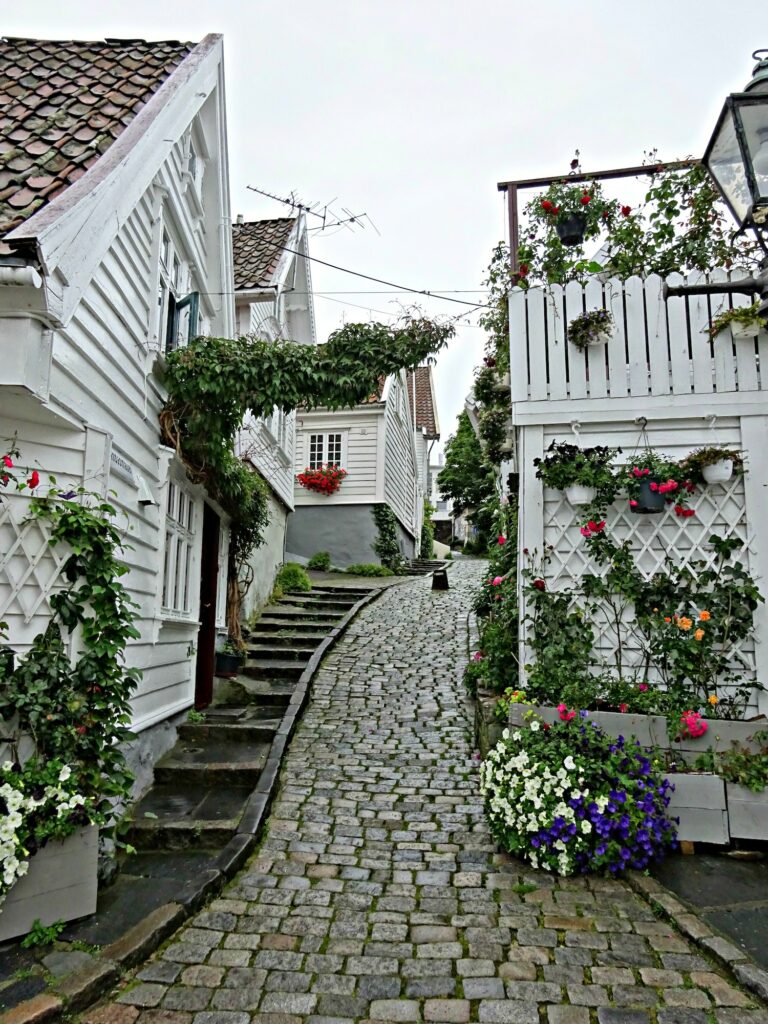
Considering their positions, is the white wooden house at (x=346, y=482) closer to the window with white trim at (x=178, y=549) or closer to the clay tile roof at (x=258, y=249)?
the clay tile roof at (x=258, y=249)

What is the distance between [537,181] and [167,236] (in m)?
4.06

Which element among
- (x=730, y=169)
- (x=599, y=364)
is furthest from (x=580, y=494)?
(x=730, y=169)

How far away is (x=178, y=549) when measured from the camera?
739 centimetres

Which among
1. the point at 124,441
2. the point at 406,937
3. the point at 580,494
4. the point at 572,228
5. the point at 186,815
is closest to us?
the point at 406,937

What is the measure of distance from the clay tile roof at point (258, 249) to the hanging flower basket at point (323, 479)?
6572 mm

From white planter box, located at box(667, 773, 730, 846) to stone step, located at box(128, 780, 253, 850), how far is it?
321cm

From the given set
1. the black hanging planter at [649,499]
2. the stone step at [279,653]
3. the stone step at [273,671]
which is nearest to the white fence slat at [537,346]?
the black hanging planter at [649,499]

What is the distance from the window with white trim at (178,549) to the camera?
696cm

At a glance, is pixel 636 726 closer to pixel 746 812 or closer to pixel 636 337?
pixel 746 812

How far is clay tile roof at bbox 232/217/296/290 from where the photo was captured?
1167 cm

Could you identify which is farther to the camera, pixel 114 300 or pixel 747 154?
pixel 114 300

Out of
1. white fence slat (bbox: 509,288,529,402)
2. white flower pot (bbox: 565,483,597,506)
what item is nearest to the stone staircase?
white flower pot (bbox: 565,483,597,506)

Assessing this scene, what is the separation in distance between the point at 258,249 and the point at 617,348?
9270mm

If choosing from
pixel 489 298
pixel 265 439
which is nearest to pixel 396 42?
pixel 489 298
